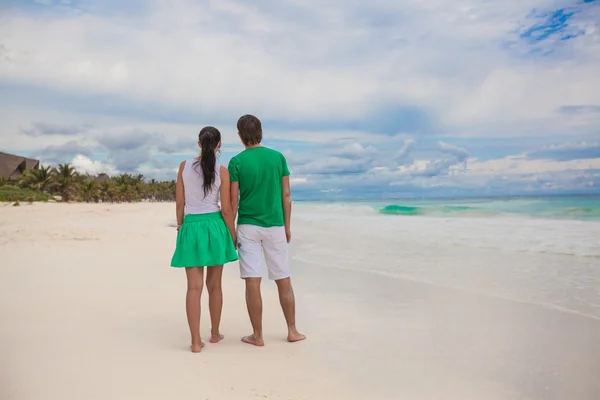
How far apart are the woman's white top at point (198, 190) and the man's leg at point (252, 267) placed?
0.36 meters

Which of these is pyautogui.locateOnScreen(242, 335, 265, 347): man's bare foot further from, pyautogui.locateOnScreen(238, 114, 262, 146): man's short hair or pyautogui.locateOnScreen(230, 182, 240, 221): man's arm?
pyautogui.locateOnScreen(238, 114, 262, 146): man's short hair

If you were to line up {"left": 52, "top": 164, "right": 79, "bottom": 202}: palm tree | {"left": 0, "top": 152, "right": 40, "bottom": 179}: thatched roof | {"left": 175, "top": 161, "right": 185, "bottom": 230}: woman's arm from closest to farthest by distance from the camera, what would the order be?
{"left": 175, "top": 161, "right": 185, "bottom": 230}: woman's arm
{"left": 52, "top": 164, "right": 79, "bottom": 202}: palm tree
{"left": 0, "top": 152, "right": 40, "bottom": 179}: thatched roof

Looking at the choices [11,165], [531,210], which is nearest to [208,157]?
Answer: [531,210]

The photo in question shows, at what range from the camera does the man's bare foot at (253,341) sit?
4.34m

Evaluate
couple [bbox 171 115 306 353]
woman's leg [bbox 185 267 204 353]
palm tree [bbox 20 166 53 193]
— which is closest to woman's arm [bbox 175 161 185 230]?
couple [bbox 171 115 306 353]

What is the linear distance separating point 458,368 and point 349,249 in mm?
8149

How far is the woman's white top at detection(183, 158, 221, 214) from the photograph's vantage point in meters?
4.20

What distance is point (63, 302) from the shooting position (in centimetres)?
579

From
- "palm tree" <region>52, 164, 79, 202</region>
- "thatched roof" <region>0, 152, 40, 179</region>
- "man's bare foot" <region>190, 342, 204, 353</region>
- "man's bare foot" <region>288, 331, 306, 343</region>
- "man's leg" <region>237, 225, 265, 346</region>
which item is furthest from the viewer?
"thatched roof" <region>0, 152, 40, 179</region>

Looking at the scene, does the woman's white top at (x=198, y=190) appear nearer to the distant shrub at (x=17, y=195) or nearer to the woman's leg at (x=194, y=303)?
the woman's leg at (x=194, y=303)

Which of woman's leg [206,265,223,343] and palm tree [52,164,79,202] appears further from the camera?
palm tree [52,164,79,202]

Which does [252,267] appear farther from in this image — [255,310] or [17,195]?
[17,195]

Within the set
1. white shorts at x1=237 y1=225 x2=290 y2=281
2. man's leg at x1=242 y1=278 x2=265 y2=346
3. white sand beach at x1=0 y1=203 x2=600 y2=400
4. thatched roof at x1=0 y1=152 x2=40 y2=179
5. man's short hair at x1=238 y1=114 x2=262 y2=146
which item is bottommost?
white sand beach at x1=0 y1=203 x2=600 y2=400

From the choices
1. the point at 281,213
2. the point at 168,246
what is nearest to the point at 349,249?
the point at 168,246
